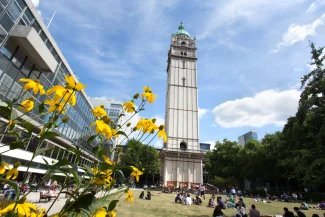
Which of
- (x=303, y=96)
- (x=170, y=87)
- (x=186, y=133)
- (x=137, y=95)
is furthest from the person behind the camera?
(x=170, y=87)

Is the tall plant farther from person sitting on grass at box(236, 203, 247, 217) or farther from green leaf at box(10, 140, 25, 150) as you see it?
person sitting on grass at box(236, 203, 247, 217)

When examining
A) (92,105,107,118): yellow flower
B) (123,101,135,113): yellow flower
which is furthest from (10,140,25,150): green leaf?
(123,101,135,113): yellow flower

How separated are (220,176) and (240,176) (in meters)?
5.63

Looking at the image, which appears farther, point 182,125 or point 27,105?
point 182,125

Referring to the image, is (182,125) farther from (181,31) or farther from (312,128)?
(312,128)

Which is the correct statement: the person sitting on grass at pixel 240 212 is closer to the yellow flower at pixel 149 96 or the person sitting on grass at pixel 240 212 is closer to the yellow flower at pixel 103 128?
the yellow flower at pixel 149 96

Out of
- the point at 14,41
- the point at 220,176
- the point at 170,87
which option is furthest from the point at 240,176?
the point at 14,41

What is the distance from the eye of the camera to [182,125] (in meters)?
54.8

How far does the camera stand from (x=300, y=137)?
15.7m

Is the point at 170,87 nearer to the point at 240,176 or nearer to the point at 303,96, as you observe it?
the point at 240,176

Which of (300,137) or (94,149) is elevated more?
(300,137)

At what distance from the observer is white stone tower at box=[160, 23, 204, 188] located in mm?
51156

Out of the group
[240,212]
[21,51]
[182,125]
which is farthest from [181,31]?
[240,212]

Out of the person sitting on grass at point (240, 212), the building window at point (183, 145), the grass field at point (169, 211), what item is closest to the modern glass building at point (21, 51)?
the grass field at point (169, 211)
